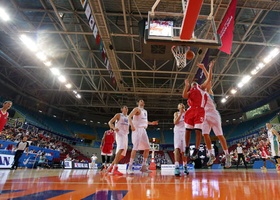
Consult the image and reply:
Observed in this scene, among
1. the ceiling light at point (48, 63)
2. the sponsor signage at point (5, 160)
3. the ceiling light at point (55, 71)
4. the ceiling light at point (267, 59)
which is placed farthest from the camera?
the ceiling light at point (55, 71)

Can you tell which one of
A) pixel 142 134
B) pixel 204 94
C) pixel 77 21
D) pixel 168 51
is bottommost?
pixel 142 134

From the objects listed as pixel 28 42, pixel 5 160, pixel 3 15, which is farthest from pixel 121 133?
pixel 28 42

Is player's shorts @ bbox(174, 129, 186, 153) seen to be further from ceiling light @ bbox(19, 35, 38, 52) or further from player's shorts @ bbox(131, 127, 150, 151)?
ceiling light @ bbox(19, 35, 38, 52)

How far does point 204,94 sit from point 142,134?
6.78ft

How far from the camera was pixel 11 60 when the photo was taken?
1388cm

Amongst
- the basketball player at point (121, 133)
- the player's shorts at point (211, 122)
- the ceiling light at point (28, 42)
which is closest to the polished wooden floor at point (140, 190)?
the player's shorts at point (211, 122)

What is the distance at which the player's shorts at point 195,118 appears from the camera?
378 cm

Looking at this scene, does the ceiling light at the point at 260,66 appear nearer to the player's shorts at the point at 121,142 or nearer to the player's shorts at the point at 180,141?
the player's shorts at the point at 180,141

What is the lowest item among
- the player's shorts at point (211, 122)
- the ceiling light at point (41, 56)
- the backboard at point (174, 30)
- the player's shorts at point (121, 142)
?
the player's shorts at point (121, 142)

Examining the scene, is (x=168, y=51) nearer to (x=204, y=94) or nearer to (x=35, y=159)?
(x=204, y=94)

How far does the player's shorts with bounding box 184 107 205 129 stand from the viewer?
378 cm

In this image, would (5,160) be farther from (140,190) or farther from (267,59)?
(267,59)

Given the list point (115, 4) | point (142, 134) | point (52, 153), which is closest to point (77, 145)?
point (52, 153)

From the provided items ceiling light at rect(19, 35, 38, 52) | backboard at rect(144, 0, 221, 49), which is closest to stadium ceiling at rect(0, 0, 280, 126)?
ceiling light at rect(19, 35, 38, 52)
